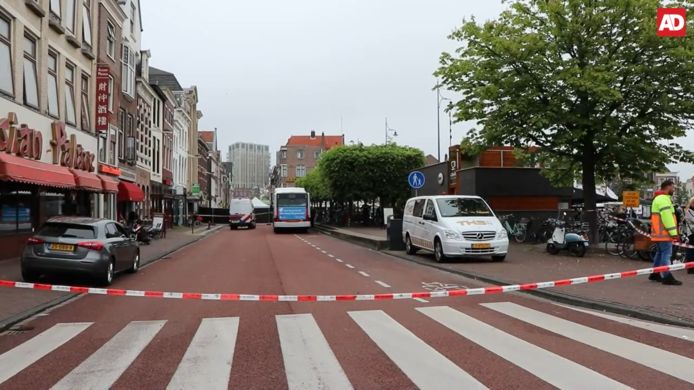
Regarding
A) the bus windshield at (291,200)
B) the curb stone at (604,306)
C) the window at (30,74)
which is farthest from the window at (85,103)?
the curb stone at (604,306)

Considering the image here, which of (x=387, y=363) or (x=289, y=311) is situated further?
(x=289, y=311)

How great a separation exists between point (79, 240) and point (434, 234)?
923cm

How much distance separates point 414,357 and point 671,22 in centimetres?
1468

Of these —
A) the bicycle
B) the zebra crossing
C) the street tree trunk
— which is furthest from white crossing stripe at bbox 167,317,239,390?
the bicycle

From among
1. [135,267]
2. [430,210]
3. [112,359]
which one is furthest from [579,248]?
[112,359]

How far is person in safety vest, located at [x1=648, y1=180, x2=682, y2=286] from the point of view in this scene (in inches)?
405

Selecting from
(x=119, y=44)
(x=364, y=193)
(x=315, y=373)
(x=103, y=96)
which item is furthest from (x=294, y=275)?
(x=364, y=193)

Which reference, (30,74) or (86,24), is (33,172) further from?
(86,24)

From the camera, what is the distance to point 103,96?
2484 centimetres

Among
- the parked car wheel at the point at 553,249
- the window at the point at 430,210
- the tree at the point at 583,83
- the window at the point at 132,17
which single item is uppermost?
the window at the point at 132,17

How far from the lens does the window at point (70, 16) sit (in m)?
21.3

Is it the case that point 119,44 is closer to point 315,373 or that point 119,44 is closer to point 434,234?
point 434,234

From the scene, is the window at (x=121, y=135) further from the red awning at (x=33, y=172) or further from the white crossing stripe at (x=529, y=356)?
the white crossing stripe at (x=529, y=356)

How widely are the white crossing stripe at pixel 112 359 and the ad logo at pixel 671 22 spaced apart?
597 inches
